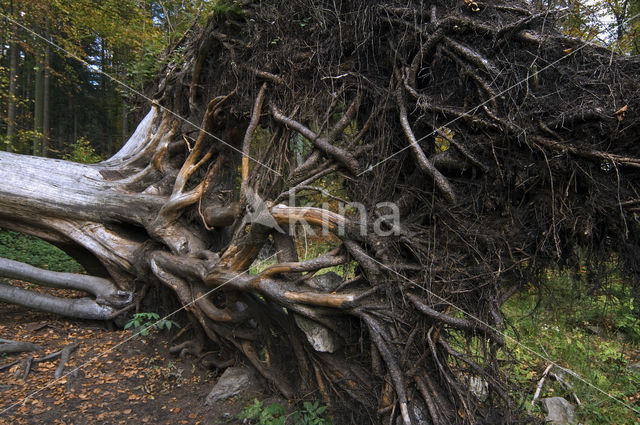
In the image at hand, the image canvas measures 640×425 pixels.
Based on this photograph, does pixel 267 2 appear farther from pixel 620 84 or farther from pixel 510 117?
pixel 620 84

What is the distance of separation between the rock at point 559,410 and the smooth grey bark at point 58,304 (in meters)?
5.60

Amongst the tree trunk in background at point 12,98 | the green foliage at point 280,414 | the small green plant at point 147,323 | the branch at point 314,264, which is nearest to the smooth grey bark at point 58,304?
the small green plant at point 147,323

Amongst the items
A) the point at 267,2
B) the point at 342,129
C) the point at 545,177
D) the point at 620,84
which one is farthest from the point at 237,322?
the point at 620,84

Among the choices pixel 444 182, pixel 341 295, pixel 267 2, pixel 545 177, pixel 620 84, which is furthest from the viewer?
pixel 267 2

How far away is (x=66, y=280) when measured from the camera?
18.1 ft

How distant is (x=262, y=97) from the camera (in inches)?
164

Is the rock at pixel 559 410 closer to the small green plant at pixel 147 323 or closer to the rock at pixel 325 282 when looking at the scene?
the rock at pixel 325 282

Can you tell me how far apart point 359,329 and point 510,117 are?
7.10 ft

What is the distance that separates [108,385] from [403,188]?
390 centimetres

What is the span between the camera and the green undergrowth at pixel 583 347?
302 cm

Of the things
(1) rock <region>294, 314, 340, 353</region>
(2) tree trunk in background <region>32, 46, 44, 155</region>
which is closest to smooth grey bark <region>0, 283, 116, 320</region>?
(1) rock <region>294, 314, 340, 353</region>

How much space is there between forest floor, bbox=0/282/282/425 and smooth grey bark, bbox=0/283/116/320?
218 millimetres

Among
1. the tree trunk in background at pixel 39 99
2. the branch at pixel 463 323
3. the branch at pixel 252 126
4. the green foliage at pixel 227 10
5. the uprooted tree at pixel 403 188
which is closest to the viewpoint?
the uprooted tree at pixel 403 188

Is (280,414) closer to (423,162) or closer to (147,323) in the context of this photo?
(147,323)
